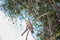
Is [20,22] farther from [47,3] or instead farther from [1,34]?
[1,34]

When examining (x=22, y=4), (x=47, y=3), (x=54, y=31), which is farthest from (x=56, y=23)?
(x=22, y=4)

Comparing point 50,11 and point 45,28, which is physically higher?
point 50,11

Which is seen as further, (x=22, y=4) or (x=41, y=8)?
(x=22, y=4)

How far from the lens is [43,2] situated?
131 cm

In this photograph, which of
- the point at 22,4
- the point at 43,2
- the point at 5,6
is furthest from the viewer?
the point at 5,6

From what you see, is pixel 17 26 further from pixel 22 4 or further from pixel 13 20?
pixel 22 4

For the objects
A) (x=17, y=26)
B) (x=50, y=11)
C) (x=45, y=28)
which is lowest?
(x=17, y=26)

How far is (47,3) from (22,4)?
11.5 inches

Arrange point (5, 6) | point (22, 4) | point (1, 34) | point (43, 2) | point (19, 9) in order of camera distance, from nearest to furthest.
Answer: point (43, 2) < point (22, 4) < point (19, 9) < point (5, 6) < point (1, 34)

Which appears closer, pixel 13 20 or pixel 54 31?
pixel 54 31

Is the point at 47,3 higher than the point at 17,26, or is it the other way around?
the point at 47,3

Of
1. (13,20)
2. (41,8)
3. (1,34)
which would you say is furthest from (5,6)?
(1,34)

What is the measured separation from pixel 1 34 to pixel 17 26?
1.33 m

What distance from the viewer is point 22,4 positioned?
5.22ft
